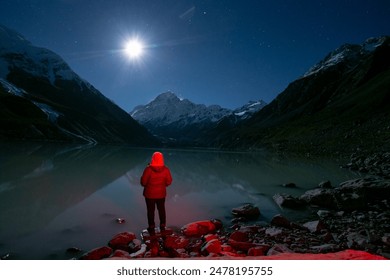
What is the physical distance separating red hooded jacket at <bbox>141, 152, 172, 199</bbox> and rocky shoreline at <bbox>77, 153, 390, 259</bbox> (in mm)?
1290

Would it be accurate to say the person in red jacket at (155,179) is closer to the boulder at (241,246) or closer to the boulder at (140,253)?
the boulder at (140,253)

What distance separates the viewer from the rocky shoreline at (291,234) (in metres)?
6.69

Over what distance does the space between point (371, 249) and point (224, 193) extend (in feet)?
33.4

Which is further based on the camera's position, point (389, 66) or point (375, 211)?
point (389, 66)

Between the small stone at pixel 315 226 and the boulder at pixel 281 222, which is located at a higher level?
the boulder at pixel 281 222

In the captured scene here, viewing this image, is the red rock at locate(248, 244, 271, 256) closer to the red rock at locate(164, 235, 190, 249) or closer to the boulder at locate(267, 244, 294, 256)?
the boulder at locate(267, 244, 294, 256)

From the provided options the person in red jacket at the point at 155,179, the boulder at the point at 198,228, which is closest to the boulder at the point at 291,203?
the boulder at the point at 198,228

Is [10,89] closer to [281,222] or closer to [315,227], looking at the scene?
[281,222]

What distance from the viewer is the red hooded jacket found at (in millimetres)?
7141

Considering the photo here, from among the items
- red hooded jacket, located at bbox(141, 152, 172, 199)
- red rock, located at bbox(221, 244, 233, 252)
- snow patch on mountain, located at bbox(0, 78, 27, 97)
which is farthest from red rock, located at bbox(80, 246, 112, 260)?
snow patch on mountain, located at bbox(0, 78, 27, 97)

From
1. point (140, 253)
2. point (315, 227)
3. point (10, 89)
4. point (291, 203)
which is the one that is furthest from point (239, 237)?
point (10, 89)
